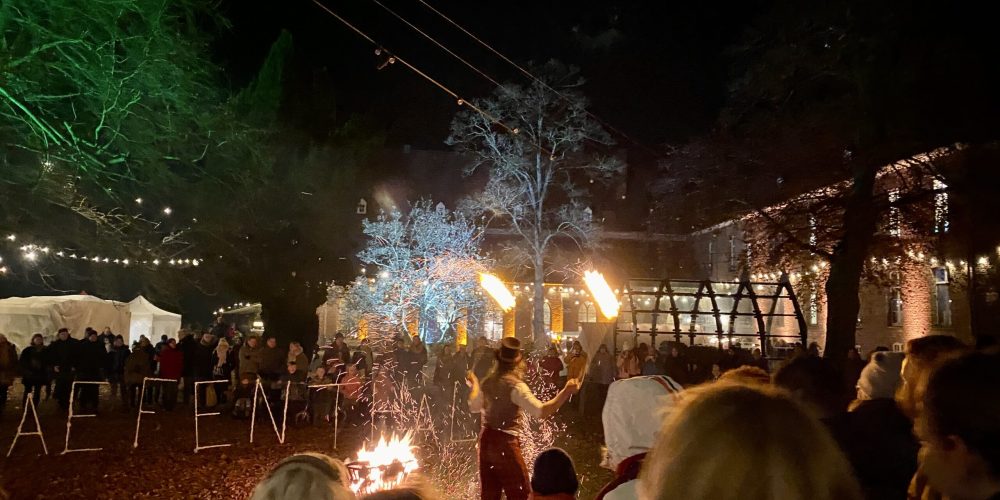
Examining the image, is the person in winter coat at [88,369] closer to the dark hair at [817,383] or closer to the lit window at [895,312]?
the dark hair at [817,383]

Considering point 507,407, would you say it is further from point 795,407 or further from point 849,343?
point 849,343

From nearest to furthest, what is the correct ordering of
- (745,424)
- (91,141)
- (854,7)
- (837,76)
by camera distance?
A: 1. (745,424)
2. (91,141)
3. (854,7)
4. (837,76)

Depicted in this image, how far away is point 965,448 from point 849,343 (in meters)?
13.9

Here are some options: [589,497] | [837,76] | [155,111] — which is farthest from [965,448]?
[837,76]

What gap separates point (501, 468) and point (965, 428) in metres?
3.69

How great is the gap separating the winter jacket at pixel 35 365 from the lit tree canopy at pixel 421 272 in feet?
60.3

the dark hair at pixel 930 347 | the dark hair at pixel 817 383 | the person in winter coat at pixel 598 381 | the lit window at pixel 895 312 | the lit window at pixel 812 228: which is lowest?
the person in winter coat at pixel 598 381

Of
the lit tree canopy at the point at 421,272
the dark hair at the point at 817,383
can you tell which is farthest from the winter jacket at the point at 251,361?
the lit tree canopy at the point at 421,272

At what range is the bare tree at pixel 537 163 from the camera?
3116 cm

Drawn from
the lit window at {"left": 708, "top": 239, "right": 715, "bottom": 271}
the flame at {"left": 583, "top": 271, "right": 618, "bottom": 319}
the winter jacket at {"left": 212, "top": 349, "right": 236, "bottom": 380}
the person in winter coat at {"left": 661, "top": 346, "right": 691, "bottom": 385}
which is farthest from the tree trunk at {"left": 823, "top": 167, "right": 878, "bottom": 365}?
the lit window at {"left": 708, "top": 239, "right": 715, "bottom": 271}

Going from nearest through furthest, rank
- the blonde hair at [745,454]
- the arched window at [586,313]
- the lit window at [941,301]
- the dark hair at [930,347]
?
1. the blonde hair at [745,454]
2. the dark hair at [930,347]
3. the lit window at [941,301]
4. the arched window at [586,313]

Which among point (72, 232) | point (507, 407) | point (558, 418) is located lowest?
point (558, 418)

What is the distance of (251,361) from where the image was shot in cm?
1448

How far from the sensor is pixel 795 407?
1510 mm
